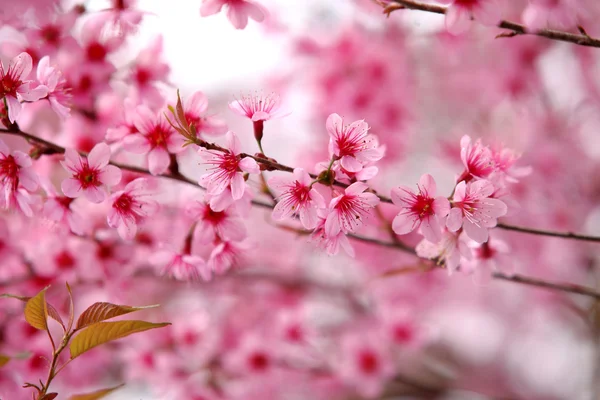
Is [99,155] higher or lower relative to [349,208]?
lower

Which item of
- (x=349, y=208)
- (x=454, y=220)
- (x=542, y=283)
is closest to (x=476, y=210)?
(x=454, y=220)

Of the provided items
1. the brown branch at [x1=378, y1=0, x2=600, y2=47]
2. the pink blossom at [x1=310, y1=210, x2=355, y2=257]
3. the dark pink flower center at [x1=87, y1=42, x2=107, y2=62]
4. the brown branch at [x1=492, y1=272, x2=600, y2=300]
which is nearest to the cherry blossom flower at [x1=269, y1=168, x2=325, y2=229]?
the pink blossom at [x1=310, y1=210, x2=355, y2=257]

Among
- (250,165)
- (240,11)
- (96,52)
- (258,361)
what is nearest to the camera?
(250,165)

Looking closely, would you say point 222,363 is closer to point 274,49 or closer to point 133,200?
point 133,200

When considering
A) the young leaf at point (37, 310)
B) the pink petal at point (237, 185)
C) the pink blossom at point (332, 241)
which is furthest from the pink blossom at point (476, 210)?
the young leaf at point (37, 310)

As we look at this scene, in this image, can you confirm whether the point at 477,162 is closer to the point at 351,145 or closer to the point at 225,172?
the point at 351,145

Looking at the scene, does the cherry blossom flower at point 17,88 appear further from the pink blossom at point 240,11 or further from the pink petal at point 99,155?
the pink blossom at point 240,11

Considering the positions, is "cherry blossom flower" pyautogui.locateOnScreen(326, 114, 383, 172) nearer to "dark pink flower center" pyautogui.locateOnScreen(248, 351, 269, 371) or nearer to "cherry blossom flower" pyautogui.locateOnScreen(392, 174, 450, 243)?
"cherry blossom flower" pyautogui.locateOnScreen(392, 174, 450, 243)
